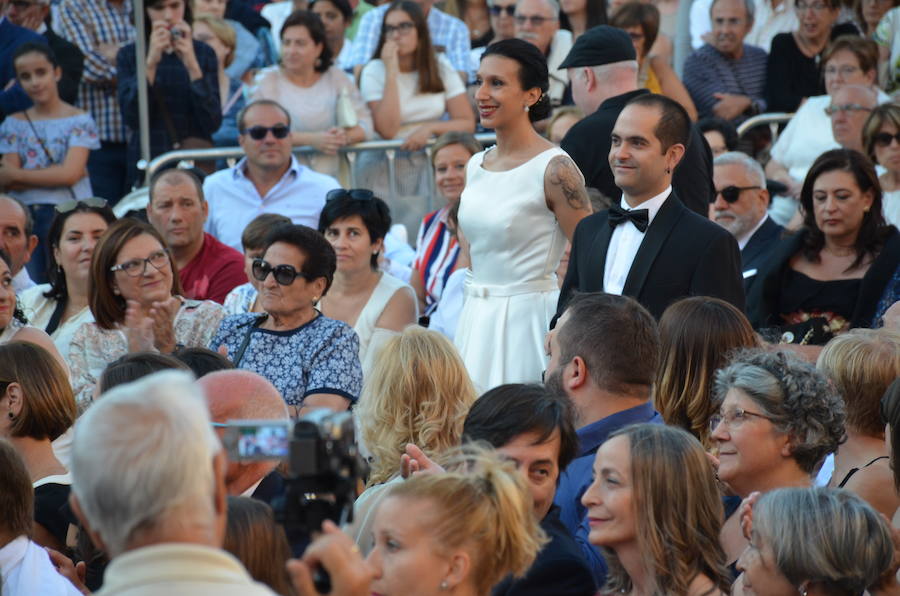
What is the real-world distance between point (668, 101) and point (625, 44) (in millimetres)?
1666

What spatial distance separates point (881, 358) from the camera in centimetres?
523

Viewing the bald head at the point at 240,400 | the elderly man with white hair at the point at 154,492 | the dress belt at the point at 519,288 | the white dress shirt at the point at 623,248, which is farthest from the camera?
the dress belt at the point at 519,288

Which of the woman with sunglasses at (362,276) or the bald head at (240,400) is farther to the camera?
the woman with sunglasses at (362,276)

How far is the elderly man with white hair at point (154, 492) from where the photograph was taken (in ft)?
8.03

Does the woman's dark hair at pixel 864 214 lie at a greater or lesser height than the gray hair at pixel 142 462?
lesser

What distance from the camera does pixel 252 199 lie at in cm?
975

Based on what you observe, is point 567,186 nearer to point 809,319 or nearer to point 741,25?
point 809,319

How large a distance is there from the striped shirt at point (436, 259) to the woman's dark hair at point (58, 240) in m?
2.02

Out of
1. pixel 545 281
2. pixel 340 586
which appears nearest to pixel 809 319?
pixel 545 281

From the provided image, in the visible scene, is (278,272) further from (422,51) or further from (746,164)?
(422,51)

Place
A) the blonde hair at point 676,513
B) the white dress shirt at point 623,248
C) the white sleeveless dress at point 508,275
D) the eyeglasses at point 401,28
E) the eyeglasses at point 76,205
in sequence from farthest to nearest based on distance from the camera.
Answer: the eyeglasses at point 401,28
the eyeglasses at point 76,205
the white sleeveless dress at point 508,275
the white dress shirt at point 623,248
the blonde hair at point 676,513

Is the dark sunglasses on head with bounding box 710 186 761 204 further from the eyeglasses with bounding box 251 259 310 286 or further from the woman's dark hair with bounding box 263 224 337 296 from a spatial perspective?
the eyeglasses with bounding box 251 259 310 286

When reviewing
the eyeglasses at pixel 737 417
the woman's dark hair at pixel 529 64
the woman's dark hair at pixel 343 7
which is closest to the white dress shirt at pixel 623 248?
the woman's dark hair at pixel 529 64

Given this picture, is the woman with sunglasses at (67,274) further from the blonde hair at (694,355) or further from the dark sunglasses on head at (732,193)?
the dark sunglasses on head at (732,193)
